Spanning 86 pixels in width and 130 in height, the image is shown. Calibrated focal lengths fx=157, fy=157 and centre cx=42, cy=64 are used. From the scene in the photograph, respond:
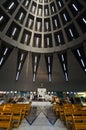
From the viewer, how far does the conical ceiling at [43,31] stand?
2452 cm

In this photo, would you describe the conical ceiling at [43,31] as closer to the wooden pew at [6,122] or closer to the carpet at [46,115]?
the carpet at [46,115]

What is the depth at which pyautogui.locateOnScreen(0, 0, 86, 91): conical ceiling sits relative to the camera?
2452cm

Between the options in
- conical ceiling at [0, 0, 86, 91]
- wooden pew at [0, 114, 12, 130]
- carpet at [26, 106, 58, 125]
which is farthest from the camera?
conical ceiling at [0, 0, 86, 91]

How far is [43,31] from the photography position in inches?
1150

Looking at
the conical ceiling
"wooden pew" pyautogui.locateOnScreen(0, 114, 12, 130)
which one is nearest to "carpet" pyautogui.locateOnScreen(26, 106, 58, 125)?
"wooden pew" pyautogui.locateOnScreen(0, 114, 12, 130)

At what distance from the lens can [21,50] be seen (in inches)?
1105

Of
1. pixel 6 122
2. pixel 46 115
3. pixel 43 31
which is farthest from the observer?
pixel 43 31

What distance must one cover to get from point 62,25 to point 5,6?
31.9ft

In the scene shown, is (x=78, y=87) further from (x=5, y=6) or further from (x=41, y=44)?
(x=5, y=6)

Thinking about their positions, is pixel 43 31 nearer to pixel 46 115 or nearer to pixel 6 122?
pixel 46 115

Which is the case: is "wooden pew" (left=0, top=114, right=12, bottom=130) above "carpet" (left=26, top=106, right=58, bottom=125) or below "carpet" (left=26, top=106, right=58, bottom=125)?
above

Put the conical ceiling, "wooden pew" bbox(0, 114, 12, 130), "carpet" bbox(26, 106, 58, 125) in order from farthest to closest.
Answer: the conical ceiling < "carpet" bbox(26, 106, 58, 125) < "wooden pew" bbox(0, 114, 12, 130)

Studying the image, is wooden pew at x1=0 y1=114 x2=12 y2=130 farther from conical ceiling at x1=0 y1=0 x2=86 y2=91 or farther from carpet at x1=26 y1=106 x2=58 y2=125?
conical ceiling at x1=0 y1=0 x2=86 y2=91

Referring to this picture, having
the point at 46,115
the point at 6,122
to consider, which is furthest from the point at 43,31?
the point at 6,122
